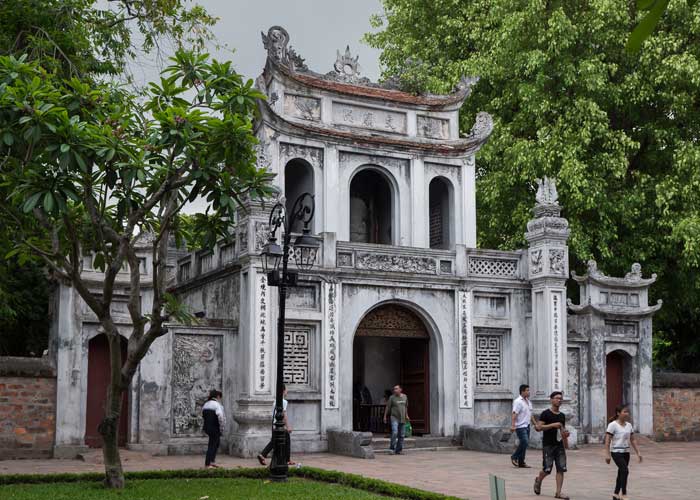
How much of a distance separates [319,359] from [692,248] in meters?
9.77

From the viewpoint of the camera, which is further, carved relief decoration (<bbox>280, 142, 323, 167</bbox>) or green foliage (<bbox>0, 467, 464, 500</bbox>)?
carved relief decoration (<bbox>280, 142, 323, 167</bbox>)

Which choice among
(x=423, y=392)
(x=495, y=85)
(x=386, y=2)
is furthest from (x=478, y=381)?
(x=386, y=2)

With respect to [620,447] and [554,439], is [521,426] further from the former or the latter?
[620,447]

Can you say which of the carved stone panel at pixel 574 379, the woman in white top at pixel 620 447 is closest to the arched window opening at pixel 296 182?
the carved stone panel at pixel 574 379

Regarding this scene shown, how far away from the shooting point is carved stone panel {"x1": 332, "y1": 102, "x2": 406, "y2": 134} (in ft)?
70.2

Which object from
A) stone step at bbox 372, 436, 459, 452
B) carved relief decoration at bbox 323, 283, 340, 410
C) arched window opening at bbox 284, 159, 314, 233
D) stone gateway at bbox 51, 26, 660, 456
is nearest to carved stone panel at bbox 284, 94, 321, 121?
stone gateway at bbox 51, 26, 660, 456

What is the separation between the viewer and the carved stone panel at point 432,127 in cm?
2233

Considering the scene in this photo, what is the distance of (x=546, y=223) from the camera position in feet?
69.5

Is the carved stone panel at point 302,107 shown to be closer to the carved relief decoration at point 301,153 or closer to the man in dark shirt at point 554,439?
the carved relief decoration at point 301,153

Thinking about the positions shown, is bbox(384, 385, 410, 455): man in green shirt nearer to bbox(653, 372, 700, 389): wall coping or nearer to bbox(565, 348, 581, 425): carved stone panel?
bbox(565, 348, 581, 425): carved stone panel

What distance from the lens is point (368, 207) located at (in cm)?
2366

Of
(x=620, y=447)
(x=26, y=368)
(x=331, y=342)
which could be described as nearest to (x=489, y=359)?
(x=331, y=342)

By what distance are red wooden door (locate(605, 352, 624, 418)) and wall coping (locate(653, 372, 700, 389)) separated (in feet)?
3.47

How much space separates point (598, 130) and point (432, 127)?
4.52 metres
